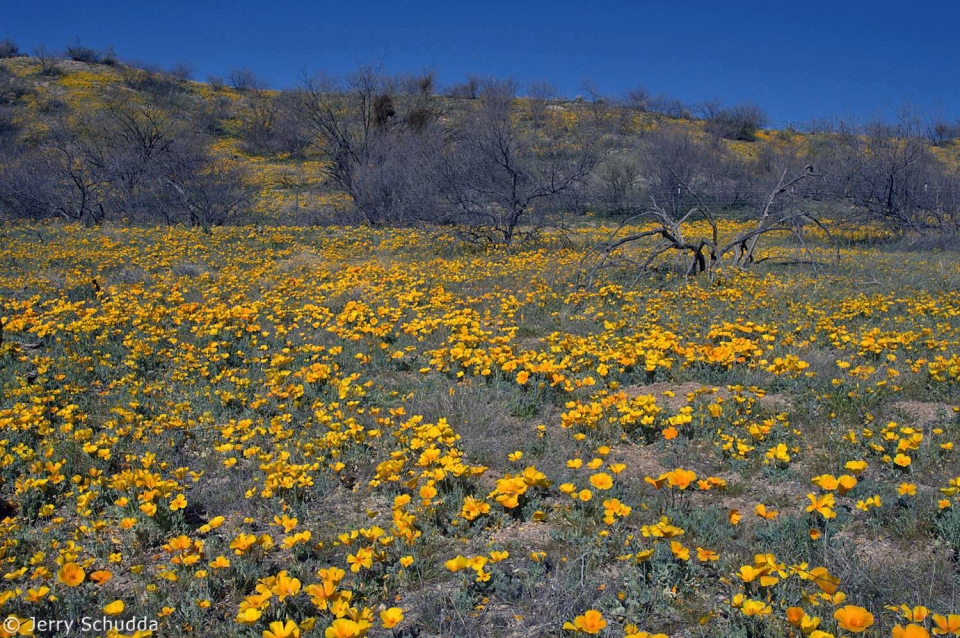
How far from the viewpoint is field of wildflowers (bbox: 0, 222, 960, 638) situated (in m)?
2.42

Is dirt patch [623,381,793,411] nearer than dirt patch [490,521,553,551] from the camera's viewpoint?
No

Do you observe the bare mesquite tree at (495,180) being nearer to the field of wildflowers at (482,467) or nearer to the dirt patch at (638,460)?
the field of wildflowers at (482,467)

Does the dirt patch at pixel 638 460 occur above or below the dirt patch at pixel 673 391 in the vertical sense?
below

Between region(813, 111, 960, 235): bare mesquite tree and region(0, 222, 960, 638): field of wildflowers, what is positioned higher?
region(813, 111, 960, 235): bare mesquite tree

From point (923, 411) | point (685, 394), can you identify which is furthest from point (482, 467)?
point (923, 411)

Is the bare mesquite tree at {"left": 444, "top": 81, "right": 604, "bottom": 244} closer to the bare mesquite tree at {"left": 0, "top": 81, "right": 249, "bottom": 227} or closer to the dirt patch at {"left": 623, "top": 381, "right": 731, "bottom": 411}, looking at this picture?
the bare mesquite tree at {"left": 0, "top": 81, "right": 249, "bottom": 227}

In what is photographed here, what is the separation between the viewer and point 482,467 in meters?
3.24

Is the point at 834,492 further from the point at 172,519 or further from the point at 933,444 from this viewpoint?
the point at 172,519

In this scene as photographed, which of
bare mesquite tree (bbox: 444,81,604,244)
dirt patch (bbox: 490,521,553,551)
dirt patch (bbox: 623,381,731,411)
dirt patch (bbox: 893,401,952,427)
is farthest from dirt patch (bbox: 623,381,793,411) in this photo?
bare mesquite tree (bbox: 444,81,604,244)

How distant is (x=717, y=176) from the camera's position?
1003 inches

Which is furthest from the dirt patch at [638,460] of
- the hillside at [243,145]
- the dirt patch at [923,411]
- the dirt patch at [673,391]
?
the hillside at [243,145]

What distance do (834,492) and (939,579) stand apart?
32.5 inches

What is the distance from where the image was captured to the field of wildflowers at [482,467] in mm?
2416

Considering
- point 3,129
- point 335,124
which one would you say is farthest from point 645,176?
point 3,129
